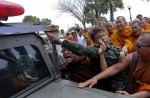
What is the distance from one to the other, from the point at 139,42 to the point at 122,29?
232 cm

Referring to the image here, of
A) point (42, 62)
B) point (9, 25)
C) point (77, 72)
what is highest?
point (9, 25)

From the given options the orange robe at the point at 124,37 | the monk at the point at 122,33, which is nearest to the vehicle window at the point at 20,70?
the orange robe at the point at 124,37

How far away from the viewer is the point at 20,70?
7.08 ft

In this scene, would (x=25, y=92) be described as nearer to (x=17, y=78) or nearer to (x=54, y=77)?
(x=17, y=78)

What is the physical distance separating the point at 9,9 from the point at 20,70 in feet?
1.55

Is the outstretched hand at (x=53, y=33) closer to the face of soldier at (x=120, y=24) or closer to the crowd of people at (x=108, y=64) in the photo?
the crowd of people at (x=108, y=64)

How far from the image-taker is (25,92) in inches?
83.0

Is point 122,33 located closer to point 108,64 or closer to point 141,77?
point 108,64

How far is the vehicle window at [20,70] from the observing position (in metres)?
1.99

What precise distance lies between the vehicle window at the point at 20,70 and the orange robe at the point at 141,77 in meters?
0.82

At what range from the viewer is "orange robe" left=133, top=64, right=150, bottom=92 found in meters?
2.75

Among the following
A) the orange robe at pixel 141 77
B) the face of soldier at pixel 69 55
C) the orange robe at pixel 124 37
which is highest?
the face of soldier at pixel 69 55

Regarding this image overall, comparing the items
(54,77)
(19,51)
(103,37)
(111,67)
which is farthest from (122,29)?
(19,51)

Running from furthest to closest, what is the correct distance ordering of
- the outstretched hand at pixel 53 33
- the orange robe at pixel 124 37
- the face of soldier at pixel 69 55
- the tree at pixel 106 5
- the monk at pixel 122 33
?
the tree at pixel 106 5 < the monk at pixel 122 33 < the orange robe at pixel 124 37 < the face of soldier at pixel 69 55 < the outstretched hand at pixel 53 33
